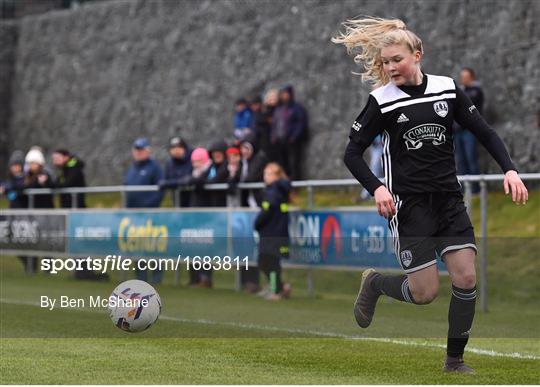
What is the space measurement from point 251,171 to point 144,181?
2.43 m

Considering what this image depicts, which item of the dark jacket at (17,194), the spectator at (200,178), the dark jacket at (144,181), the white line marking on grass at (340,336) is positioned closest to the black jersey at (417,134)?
the white line marking on grass at (340,336)

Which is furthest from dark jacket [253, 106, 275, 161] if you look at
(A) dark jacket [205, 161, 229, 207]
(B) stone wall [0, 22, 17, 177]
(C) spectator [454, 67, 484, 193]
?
(B) stone wall [0, 22, 17, 177]

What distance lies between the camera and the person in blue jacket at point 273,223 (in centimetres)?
1530

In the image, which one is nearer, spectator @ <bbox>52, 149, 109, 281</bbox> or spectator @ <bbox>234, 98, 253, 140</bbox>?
spectator @ <bbox>52, 149, 109, 281</bbox>

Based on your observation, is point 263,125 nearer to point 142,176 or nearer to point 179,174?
point 142,176

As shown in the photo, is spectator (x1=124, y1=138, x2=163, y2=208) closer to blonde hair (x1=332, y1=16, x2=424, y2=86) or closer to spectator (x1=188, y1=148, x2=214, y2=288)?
spectator (x1=188, y1=148, x2=214, y2=288)

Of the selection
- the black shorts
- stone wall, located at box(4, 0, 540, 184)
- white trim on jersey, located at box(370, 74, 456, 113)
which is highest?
stone wall, located at box(4, 0, 540, 184)

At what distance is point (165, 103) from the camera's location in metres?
29.9

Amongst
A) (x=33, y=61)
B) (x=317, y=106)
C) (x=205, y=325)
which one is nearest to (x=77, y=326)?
(x=205, y=325)

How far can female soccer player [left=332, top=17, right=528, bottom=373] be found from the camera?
8219 mm

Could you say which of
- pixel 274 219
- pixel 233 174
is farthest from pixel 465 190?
pixel 233 174

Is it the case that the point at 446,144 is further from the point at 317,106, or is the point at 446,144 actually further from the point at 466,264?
the point at 317,106

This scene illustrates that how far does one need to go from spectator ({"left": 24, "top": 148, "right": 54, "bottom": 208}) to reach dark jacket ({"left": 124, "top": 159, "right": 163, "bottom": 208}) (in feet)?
6.00

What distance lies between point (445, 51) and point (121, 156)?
11.4 metres
